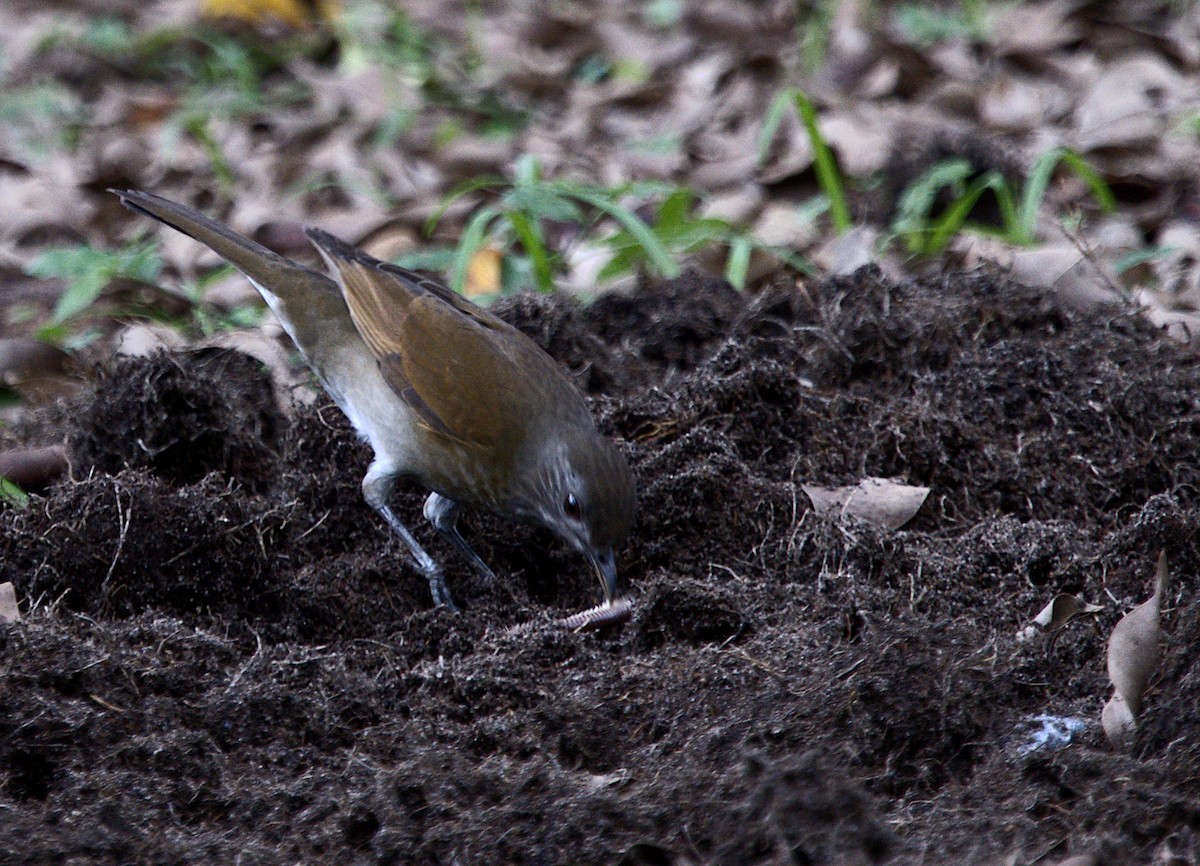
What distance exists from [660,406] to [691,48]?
6.58 m

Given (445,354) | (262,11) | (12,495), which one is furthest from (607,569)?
(262,11)

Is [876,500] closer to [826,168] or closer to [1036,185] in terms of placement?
[1036,185]

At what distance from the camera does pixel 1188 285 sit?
591cm

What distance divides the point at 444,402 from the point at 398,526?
48 centimetres

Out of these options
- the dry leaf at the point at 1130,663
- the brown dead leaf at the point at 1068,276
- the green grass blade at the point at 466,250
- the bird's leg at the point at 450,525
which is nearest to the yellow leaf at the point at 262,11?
the green grass blade at the point at 466,250

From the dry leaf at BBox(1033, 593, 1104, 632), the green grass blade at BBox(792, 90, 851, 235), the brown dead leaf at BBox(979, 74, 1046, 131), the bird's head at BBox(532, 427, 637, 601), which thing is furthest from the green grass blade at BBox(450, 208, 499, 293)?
the brown dead leaf at BBox(979, 74, 1046, 131)

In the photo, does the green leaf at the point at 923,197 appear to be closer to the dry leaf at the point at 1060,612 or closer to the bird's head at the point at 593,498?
the bird's head at the point at 593,498

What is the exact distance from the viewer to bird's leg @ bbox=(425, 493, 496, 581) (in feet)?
13.8

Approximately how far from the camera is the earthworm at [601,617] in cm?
373

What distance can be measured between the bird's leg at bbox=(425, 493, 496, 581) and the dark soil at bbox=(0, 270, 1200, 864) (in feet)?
0.17

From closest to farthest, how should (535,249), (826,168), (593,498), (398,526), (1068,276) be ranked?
(593,498) < (398,526) < (1068,276) < (535,249) < (826,168)

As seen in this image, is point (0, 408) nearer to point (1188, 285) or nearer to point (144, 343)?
point (144, 343)

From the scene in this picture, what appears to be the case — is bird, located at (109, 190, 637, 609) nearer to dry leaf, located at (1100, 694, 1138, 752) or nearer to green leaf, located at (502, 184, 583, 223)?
green leaf, located at (502, 184, 583, 223)

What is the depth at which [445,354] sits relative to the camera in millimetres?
4637
